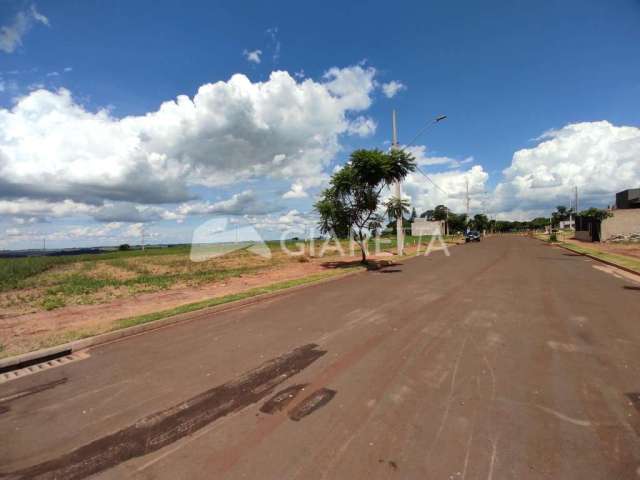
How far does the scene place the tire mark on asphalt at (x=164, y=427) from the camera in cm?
264

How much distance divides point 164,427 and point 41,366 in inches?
140

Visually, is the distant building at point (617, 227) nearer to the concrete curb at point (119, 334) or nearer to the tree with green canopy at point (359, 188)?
the tree with green canopy at point (359, 188)

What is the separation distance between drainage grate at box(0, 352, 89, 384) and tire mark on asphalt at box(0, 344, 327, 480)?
281cm

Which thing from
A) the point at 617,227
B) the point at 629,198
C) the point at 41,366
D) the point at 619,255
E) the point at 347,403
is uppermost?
the point at 629,198

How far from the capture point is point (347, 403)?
11.1 ft

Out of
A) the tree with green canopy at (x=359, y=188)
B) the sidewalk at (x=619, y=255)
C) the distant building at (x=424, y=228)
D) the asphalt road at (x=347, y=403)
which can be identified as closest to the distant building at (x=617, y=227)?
the sidewalk at (x=619, y=255)

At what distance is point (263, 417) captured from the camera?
10.5 feet

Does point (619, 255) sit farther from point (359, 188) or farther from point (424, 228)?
point (424, 228)

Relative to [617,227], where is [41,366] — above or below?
below

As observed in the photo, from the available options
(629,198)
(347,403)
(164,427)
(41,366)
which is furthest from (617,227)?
(41,366)

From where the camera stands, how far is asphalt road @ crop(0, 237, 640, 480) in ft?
8.34

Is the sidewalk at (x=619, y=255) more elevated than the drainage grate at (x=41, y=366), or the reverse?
the sidewalk at (x=619, y=255)

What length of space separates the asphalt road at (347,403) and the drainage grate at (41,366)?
0.21m

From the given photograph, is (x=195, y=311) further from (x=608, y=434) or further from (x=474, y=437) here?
(x=608, y=434)
